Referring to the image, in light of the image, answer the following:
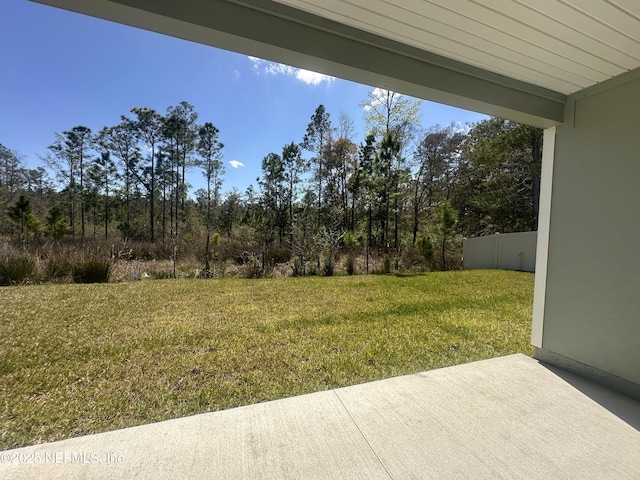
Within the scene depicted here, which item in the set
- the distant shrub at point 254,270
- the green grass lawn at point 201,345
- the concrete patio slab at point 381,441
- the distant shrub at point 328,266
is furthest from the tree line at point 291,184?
the concrete patio slab at point 381,441

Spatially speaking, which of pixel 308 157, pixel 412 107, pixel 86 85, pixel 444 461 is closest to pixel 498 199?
pixel 412 107

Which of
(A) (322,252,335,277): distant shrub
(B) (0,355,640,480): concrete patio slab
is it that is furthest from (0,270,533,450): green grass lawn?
(A) (322,252,335,277): distant shrub

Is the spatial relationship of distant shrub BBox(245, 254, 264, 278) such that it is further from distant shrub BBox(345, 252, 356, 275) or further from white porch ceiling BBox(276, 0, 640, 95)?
white porch ceiling BBox(276, 0, 640, 95)

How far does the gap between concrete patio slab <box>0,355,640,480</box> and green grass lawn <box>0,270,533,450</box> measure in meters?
0.22

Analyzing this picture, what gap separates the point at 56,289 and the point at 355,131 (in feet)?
46.4

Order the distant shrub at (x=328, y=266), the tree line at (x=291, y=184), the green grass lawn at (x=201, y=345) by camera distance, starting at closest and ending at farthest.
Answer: the green grass lawn at (x=201, y=345), the distant shrub at (x=328, y=266), the tree line at (x=291, y=184)

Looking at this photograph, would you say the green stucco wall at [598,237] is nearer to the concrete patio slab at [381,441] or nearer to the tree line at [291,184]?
the concrete patio slab at [381,441]

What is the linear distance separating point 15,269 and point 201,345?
17.7 feet

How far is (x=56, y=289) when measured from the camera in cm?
508

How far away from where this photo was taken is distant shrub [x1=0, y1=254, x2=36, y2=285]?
552 centimetres

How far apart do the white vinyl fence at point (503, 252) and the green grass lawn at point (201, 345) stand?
16.3 feet

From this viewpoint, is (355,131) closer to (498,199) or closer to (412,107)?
(412,107)

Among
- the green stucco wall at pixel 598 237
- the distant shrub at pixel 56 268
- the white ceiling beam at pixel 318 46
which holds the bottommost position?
the distant shrub at pixel 56 268

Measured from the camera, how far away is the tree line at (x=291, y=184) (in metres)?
11.9
